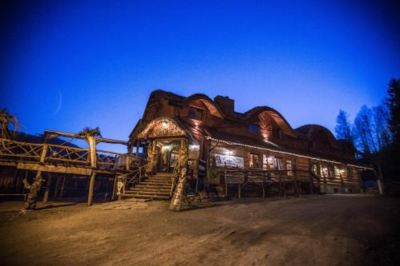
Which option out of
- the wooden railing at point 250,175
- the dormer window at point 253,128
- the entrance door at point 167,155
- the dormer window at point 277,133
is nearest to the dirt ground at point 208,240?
the wooden railing at point 250,175

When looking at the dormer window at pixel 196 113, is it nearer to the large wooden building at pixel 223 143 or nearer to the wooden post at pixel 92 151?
the large wooden building at pixel 223 143

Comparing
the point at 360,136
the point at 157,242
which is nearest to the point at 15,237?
the point at 157,242

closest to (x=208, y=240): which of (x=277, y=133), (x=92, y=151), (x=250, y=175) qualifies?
(x=250, y=175)

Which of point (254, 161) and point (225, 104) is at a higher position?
point (225, 104)

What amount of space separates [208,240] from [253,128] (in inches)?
749

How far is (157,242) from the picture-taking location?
5148 mm

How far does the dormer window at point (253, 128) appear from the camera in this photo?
22.5 m

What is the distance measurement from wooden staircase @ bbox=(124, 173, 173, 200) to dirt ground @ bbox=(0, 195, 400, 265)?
4.91 m

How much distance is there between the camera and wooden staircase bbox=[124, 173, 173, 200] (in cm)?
1305

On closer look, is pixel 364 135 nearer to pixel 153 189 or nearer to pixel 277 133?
pixel 277 133

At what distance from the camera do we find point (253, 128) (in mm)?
22891

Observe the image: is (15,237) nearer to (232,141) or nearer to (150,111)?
(232,141)

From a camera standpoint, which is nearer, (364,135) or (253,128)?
(253,128)

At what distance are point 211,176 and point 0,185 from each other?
54.8ft
